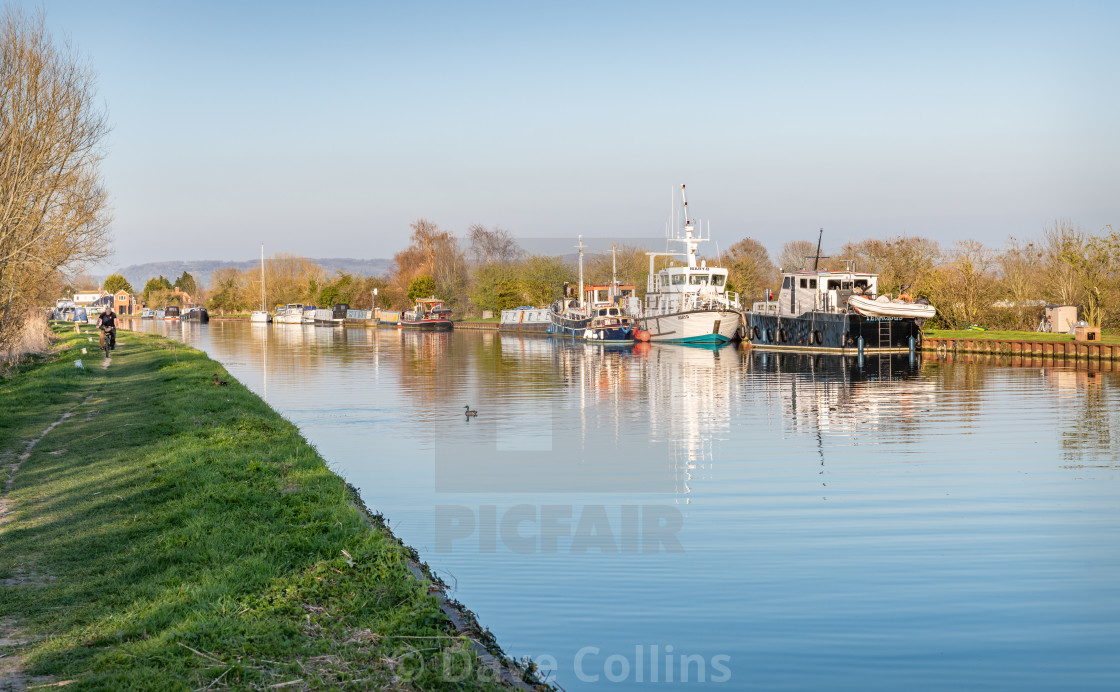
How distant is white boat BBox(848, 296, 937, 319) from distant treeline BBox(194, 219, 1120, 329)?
346 inches

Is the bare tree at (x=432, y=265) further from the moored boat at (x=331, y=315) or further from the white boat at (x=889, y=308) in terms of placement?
the white boat at (x=889, y=308)

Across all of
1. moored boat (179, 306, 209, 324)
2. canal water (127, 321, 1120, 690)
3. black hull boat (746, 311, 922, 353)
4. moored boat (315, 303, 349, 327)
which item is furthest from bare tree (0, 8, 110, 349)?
moored boat (179, 306, 209, 324)

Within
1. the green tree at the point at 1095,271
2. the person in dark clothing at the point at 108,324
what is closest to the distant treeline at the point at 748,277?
the green tree at the point at 1095,271

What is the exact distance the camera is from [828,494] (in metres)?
15.6

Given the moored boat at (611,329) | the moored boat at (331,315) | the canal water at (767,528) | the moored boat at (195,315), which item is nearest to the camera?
the canal water at (767,528)

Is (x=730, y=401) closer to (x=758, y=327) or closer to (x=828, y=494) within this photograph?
(x=828, y=494)

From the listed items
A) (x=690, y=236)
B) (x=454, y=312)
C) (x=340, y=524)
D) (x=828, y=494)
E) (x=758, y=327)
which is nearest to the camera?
(x=340, y=524)

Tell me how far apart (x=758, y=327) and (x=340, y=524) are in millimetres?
55415

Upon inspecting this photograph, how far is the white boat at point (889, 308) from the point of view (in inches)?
2052

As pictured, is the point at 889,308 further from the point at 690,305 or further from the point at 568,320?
the point at 568,320

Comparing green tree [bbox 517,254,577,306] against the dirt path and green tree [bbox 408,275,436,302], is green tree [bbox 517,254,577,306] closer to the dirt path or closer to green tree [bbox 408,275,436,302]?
green tree [bbox 408,275,436,302]

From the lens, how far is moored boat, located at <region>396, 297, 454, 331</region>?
105062mm

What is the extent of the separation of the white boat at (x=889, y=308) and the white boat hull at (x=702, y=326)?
13.0 m

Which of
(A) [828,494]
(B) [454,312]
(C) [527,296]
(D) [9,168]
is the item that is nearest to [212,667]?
(A) [828,494]
